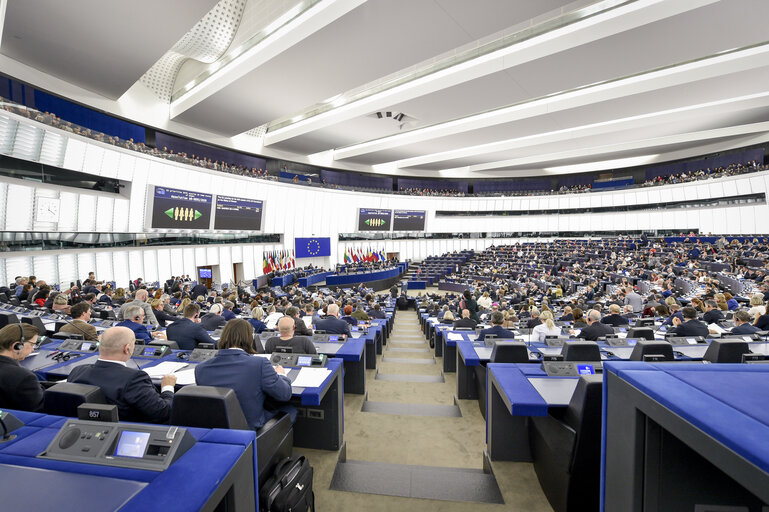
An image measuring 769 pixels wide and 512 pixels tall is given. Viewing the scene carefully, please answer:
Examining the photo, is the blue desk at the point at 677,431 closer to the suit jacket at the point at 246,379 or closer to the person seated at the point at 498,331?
the suit jacket at the point at 246,379

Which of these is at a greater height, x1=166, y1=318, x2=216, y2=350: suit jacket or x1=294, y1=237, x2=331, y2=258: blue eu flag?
x1=294, y1=237, x2=331, y2=258: blue eu flag

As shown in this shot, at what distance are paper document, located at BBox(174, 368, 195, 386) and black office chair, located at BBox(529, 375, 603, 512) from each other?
107 inches

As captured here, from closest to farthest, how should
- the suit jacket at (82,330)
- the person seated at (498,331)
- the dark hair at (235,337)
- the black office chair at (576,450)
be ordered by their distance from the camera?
the black office chair at (576,450)
the dark hair at (235,337)
the suit jacket at (82,330)
the person seated at (498,331)

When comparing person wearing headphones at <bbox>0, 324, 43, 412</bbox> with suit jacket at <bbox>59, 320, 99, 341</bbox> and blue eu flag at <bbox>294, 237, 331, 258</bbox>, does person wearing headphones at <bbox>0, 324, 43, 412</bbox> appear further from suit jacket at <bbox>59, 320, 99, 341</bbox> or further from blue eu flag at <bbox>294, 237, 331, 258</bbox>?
blue eu flag at <bbox>294, 237, 331, 258</bbox>

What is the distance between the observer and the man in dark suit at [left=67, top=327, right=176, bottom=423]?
6.62ft

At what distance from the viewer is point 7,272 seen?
978 cm

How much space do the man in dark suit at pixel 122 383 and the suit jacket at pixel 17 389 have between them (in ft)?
0.72

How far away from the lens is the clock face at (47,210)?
10.4 metres

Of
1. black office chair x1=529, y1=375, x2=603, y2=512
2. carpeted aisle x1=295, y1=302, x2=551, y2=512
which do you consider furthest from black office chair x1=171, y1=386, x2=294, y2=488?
black office chair x1=529, y1=375, x2=603, y2=512

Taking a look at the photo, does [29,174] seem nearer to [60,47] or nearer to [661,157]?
[60,47]

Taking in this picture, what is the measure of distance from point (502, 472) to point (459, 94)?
49.2ft

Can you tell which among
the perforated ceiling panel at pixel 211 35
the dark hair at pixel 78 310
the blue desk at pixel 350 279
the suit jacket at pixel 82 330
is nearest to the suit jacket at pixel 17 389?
the suit jacket at pixel 82 330

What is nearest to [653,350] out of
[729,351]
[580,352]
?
[580,352]

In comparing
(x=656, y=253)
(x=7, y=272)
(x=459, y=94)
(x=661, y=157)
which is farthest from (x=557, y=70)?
(x=661, y=157)
